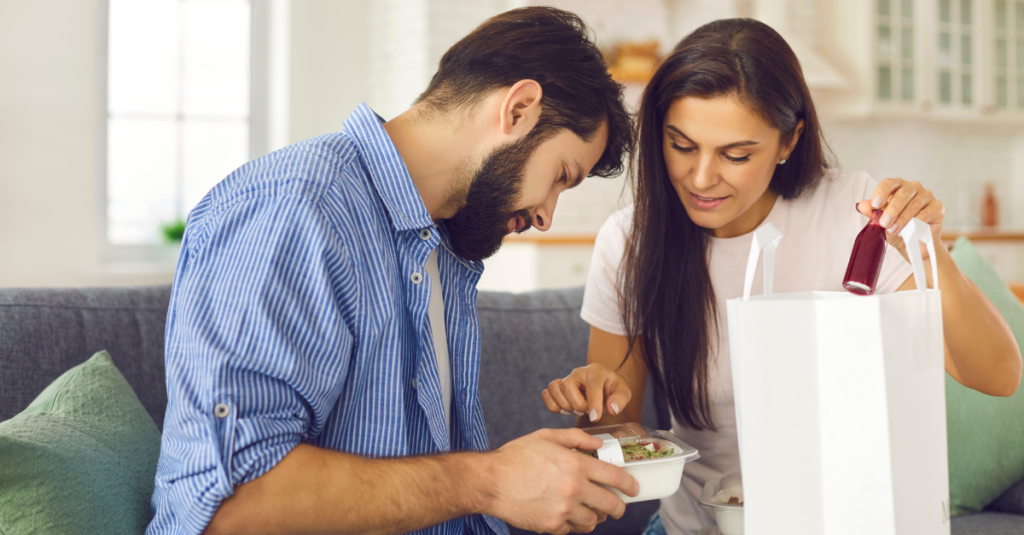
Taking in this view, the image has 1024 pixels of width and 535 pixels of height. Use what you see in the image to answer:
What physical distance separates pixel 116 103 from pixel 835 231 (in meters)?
3.58

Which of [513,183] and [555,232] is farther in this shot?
[555,232]

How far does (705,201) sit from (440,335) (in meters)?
0.54

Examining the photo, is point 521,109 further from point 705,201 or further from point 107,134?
point 107,134

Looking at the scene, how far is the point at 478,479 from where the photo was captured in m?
0.92

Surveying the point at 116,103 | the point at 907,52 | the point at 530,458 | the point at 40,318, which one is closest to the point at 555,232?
the point at 116,103

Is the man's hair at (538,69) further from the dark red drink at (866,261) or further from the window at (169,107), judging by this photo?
the window at (169,107)

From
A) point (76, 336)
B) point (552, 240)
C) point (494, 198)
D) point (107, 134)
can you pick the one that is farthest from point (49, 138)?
point (494, 198)

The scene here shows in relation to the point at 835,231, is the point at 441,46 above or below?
above

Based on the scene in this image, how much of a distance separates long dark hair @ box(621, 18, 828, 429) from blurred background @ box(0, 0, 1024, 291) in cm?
115

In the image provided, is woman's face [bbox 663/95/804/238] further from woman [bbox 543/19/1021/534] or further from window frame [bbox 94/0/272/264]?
window frame [bbox 94/0/272/264]

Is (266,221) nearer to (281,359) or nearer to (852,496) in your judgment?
(281,359)

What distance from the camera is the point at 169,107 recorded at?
→ 402cm

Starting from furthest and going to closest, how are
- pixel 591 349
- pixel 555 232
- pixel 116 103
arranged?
pixel 555 232 < pixel 116 103 < pixel 591 349

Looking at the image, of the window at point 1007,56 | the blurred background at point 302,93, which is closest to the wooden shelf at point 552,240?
the blurred background at point 302,93
